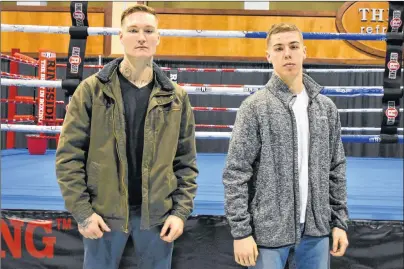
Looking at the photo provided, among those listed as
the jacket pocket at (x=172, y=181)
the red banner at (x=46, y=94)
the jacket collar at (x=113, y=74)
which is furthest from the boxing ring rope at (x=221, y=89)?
the red banner at (x=46, y=94)

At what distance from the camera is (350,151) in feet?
22.5

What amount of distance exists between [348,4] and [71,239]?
612cm

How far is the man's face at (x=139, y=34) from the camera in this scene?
131 cm

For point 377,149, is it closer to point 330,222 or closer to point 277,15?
point 277,15

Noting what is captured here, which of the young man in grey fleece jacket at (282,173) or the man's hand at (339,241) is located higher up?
the young man in grey fleece jacket at (282,173)

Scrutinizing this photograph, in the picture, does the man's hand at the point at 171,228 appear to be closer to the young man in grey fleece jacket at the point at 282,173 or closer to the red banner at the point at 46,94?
the young man in grey fleece jacket at the point at 282,173

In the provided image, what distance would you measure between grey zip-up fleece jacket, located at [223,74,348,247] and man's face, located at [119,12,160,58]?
40cm

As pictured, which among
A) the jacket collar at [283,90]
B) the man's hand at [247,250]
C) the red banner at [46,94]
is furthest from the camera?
the red banner at [46,94]

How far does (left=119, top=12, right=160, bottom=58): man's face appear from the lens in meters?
1.31

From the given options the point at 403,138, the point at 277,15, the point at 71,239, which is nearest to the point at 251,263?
the point at 71,239

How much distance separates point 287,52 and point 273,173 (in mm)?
427

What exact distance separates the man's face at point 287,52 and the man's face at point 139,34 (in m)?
0.43

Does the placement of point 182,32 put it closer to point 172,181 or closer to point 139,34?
point 139,34

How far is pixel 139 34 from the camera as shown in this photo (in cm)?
131
